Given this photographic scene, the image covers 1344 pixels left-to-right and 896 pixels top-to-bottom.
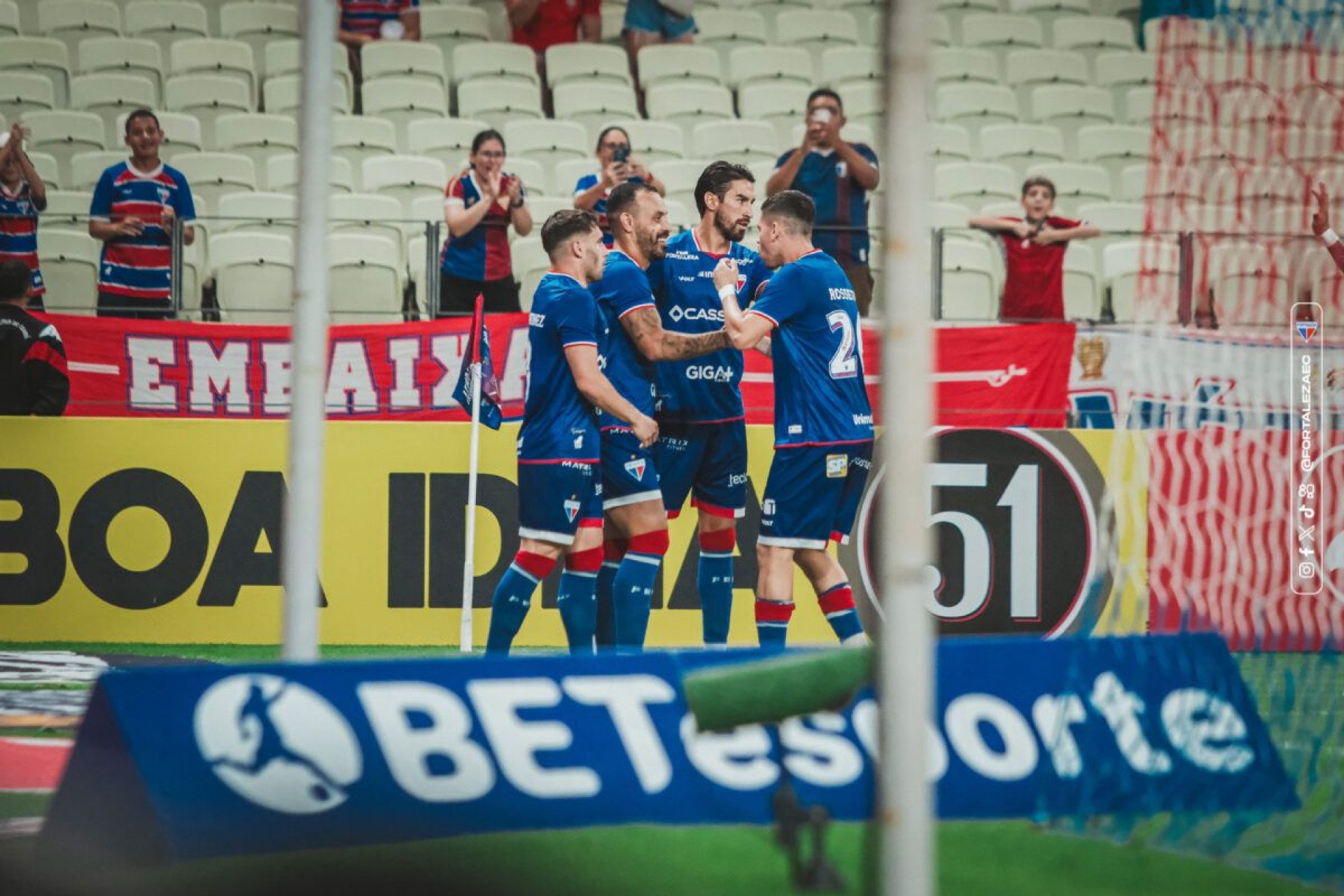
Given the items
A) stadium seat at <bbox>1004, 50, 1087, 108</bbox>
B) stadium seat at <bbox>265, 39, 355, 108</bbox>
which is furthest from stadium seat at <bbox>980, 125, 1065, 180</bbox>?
stadium seat at <bbox>265, 39, 355, 108</bbox>

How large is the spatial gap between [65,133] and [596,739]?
10318mm

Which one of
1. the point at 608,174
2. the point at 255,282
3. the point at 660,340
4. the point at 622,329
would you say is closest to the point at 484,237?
the point at 608,174

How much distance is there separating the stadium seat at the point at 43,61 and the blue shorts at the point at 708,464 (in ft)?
25.8

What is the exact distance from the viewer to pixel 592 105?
1363cm

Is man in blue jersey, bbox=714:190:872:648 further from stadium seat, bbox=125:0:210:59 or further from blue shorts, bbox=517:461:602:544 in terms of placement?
stadium seat, bbox=125:0:210:59

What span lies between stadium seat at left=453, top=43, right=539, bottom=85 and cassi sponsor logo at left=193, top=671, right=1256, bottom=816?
10582 mm

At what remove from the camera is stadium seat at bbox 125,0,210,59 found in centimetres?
1426

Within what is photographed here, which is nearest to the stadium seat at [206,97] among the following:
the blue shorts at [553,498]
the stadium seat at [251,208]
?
the stadium seat at [251,208]

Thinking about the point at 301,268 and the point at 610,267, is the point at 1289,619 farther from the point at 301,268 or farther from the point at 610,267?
the point at 301,268

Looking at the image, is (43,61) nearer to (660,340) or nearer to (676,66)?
(676,66)

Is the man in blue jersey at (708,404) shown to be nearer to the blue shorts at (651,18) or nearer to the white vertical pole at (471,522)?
the white vertical pole at (471,522)

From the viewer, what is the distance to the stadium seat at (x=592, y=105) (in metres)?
13.6

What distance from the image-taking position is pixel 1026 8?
16109mm

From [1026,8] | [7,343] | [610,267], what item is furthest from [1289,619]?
[1026,8]
